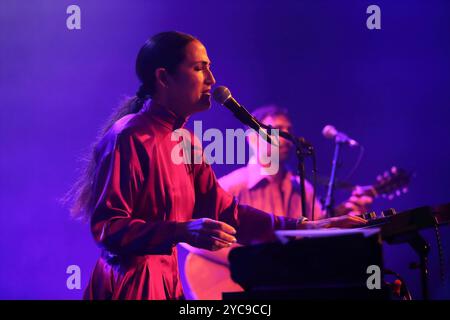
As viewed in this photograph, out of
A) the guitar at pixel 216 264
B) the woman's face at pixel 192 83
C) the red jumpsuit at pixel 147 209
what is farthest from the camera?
the guitar at pixel 216 264

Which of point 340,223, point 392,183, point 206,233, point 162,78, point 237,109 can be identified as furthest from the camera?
point 392,183

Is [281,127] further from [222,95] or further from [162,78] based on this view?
[162,78]

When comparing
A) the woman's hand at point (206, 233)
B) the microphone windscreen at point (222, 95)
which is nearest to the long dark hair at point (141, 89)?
the microphone windscreen at point (222, 95)

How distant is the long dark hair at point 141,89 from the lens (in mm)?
3082

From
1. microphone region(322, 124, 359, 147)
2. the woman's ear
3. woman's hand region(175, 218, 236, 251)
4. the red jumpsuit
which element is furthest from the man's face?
woman's hand region(175, 218, 236, 251)

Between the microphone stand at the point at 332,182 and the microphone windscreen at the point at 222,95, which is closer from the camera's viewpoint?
the microphone windscreen at the point at 222,95

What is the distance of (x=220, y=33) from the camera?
337 cm

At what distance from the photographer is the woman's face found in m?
3.06

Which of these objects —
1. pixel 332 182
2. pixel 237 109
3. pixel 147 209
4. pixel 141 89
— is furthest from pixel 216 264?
pixel 141 89

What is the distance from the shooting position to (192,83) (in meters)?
3.11

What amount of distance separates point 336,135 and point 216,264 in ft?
3.15

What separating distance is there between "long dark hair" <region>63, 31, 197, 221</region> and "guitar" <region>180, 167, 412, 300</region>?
579 mm

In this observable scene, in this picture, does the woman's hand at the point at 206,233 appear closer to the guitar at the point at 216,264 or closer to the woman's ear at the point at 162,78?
the guitar at the point at 216,264

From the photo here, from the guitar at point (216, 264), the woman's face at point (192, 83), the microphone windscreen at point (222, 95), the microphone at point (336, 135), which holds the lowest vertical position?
the guitar at point (216, 264)
